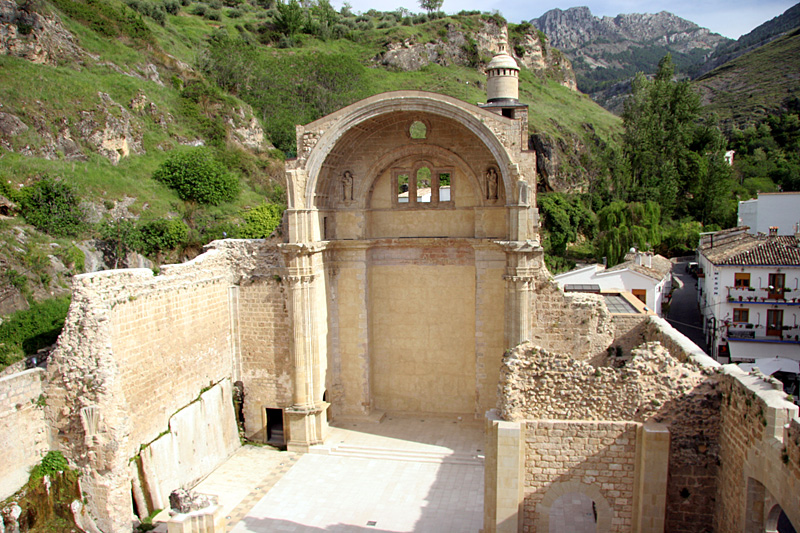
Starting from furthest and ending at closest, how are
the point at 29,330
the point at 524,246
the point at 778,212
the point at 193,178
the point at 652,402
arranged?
the point at 778,212 < the point at 193,178 < the point at 29,330 < the point at 524,246 < the point at 652,402

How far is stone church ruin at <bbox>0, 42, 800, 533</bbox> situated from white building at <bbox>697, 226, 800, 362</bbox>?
42.7 ft

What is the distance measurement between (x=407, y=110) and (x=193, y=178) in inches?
763

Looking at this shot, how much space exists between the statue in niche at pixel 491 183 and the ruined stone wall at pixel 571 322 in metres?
2.98

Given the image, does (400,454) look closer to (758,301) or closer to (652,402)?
(652,402)

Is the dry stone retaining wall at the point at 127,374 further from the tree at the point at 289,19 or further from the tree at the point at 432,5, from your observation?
the tree at the point at 432,5

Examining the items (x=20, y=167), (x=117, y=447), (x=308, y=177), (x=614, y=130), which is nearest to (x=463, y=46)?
(x=614, y=130)

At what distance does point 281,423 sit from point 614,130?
6574cm

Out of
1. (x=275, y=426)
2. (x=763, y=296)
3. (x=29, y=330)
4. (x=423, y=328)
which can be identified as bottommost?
(x=275, y=426)

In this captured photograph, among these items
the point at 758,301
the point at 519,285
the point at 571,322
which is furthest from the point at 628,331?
the point at 758,301

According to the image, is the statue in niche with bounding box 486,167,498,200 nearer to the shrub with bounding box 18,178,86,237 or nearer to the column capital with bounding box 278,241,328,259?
the column capital with bounding box 278,241,328,259

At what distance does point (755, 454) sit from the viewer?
6.85 m

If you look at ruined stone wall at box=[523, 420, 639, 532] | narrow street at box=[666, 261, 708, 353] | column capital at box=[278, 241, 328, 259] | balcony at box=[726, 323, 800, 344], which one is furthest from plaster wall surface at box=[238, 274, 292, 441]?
narrow street at box=[666, 261, 708, 353]

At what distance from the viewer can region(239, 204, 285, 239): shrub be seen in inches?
1146

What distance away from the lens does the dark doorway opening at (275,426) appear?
1579cm
